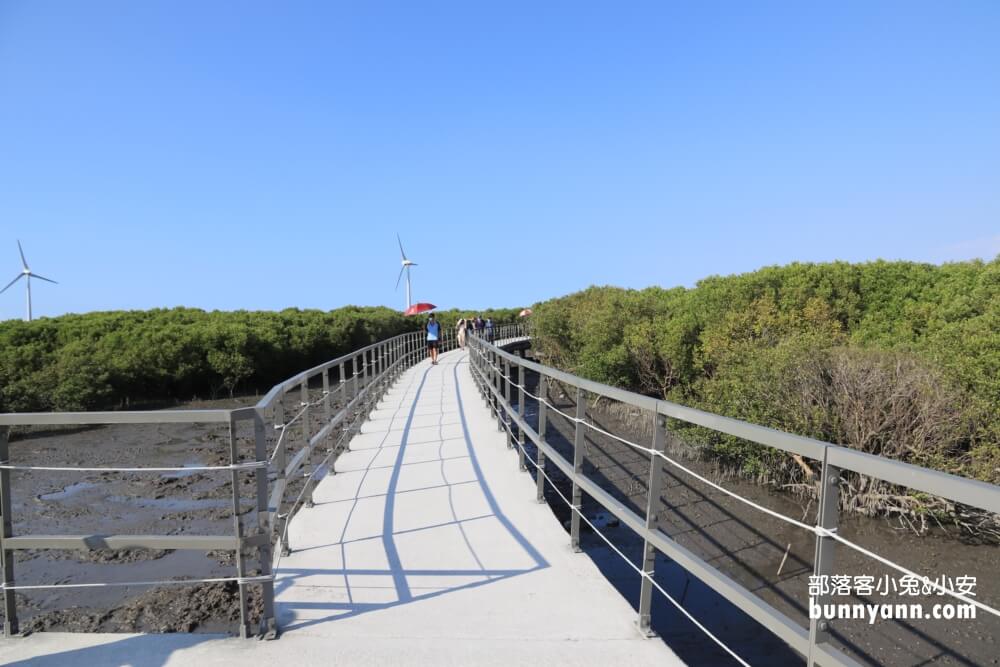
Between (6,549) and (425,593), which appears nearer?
(6,549)

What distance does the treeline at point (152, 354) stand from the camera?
17.6 meters

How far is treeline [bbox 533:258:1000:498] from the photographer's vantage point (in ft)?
29.0

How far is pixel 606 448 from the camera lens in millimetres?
13930

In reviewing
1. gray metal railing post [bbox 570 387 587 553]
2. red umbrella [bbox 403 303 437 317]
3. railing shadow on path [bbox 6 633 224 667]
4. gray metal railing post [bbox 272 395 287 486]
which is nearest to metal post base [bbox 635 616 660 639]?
gray metal railing post [bbox 570 387 587 553]

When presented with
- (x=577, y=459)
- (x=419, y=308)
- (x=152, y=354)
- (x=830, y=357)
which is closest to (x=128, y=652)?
(x=577, y=459)

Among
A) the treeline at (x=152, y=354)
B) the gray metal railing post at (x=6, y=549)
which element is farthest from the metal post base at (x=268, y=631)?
the treeline at (x=152, y=354)

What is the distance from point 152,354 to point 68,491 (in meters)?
11.1

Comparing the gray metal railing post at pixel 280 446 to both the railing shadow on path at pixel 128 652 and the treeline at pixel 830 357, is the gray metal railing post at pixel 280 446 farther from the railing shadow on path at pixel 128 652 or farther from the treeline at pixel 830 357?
the treeline at pixel 830 357

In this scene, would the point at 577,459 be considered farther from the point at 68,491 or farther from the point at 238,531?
the point at 68,491

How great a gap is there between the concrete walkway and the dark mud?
2.44 meters

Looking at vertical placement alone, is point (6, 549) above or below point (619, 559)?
above

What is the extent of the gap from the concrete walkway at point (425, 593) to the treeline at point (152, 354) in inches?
631

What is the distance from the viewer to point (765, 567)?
769 centimetres

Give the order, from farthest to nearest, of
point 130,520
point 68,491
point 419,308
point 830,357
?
point 419,308 < point 68,491 < point 830,357 < point 130,520
